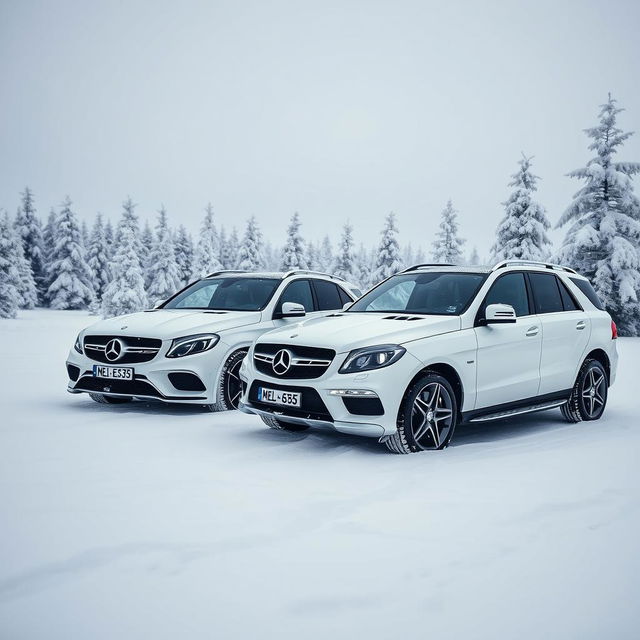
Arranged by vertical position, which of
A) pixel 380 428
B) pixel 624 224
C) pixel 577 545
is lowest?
pixel 577 545

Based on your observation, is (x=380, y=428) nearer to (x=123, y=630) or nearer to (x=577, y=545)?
(x=577, y=545)

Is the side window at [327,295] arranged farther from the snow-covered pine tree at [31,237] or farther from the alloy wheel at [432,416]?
the snow-covered pine tree at [31,237]

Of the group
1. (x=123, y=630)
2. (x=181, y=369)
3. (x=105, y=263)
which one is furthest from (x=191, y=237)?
(x=123, y=630)

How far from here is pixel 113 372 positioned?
26.7ft

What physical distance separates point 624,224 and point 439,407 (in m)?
25.7

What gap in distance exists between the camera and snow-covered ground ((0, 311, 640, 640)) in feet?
9.88

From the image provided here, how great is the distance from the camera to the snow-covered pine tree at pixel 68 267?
218 ft

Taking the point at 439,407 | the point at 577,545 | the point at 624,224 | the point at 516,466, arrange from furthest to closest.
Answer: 1. the point at 624,224
2. the point at 439,407
3. the point at 516,466
4. the point at 577,545

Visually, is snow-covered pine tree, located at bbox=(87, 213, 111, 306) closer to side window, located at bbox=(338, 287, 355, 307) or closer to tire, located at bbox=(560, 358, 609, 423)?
side window, located at bbox=(338, 287, 355, 307)

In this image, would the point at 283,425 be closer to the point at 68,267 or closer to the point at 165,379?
the point at 165,379

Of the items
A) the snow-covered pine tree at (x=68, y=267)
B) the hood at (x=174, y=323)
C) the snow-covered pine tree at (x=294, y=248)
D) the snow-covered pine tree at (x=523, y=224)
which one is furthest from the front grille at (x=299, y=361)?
the snow-covered pine tree at (x=68, y=267)

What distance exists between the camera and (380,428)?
236 inches

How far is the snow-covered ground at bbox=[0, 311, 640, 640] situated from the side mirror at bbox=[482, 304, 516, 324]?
1245 millimetres

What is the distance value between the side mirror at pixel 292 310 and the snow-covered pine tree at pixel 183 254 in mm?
65520
